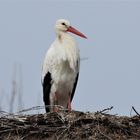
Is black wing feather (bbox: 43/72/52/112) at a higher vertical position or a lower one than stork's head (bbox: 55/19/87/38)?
lower

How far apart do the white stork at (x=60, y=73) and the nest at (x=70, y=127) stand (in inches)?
96.3

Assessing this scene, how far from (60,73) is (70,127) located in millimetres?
2711

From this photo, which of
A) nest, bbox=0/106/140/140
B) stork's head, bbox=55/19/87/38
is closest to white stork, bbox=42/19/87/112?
stork's head, bbox=55/19/87/38

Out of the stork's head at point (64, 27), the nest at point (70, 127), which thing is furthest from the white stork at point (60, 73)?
the nest at point (70, 127)

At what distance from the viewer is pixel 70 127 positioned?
747 centimetres

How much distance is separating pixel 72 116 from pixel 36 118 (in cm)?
37

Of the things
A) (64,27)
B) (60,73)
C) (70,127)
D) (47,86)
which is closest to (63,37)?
(64,27)

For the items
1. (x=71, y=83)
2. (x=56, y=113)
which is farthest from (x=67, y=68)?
(x=56, y=113)

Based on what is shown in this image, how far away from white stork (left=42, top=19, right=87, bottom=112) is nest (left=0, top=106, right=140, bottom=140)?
245 centimetres

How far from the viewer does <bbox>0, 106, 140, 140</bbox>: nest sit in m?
7.41

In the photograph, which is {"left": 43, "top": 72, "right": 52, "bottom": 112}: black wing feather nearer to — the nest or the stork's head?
the stork's head

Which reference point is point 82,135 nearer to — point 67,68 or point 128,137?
point 128,137

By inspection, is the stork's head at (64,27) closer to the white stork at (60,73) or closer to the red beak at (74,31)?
the red beak at (74,31)

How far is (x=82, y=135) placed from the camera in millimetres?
7398
